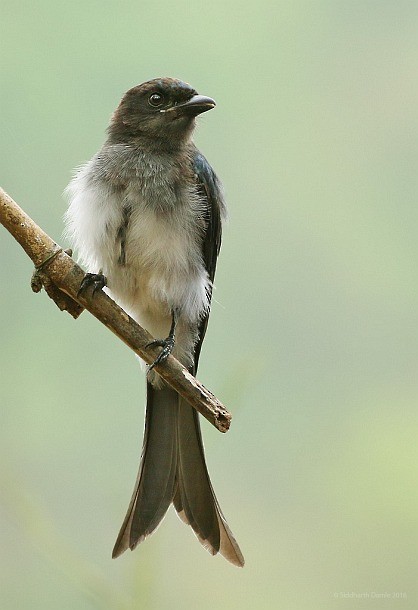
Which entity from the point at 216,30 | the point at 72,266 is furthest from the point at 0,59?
the point at 72,266

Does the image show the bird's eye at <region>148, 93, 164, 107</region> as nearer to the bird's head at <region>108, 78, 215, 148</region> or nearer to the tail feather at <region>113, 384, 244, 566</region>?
the bird's head at <region>108, 78, 215, 148</region>

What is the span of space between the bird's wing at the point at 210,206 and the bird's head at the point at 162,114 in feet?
0.28

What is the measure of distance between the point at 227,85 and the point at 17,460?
149 cm

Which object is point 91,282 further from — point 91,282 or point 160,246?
point 160,246

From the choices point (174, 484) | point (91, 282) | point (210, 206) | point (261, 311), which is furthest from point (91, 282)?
point (261, 311)

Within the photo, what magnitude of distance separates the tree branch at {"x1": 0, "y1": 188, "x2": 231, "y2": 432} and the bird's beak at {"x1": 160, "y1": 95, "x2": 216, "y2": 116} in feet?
1.79

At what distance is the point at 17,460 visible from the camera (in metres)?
2.94

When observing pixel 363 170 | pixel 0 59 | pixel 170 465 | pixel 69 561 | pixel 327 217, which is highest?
pixel 363 170

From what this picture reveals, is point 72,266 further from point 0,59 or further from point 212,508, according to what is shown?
point 0,59

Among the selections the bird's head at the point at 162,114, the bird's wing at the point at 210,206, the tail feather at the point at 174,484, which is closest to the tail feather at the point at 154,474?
the tail feather at the point at 174,484

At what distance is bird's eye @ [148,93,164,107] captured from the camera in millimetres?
2258

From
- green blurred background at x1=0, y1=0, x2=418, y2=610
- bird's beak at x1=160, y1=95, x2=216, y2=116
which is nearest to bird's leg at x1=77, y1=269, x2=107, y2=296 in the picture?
bird's beak at x1=160, y1=95, x2=216, y2=116

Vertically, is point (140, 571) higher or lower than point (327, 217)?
lower

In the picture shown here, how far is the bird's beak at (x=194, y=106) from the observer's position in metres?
2.19
